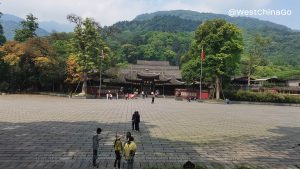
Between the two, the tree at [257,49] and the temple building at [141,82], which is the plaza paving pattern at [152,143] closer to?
the temple building at [141,82]

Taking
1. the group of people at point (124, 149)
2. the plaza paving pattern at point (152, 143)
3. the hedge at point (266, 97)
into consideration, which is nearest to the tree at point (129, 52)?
the hedge at point (266, 97)

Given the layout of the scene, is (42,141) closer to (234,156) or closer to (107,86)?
(234,156)

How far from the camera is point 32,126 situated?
21.2 metres

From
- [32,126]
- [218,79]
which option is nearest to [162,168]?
[32,126]

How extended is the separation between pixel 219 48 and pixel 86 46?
21.8 meters

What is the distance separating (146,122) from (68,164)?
40.6 ft

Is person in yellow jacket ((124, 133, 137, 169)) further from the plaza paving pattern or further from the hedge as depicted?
the hedge

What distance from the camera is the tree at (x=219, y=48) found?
54.6m

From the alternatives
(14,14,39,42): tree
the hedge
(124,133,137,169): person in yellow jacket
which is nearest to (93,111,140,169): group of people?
(124,133,137,169): person in yellow jacket

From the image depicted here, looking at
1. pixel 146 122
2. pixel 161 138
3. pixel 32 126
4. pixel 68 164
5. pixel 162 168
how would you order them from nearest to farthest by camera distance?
pixel 162 168
pixel 68 164
pixel 161 138
pixel 32 126
pixel 146 122

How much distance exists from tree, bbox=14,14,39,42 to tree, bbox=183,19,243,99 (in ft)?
139

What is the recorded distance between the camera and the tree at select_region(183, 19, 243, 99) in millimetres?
54562

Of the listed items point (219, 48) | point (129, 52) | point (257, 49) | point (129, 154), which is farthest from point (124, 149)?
point (129, 52)

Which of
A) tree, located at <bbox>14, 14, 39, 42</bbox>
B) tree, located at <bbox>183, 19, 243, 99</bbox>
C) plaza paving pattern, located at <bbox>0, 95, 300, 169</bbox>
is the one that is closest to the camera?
plaza paving pattern, located at <bbox>0, 95, 300, 169</bbox>
